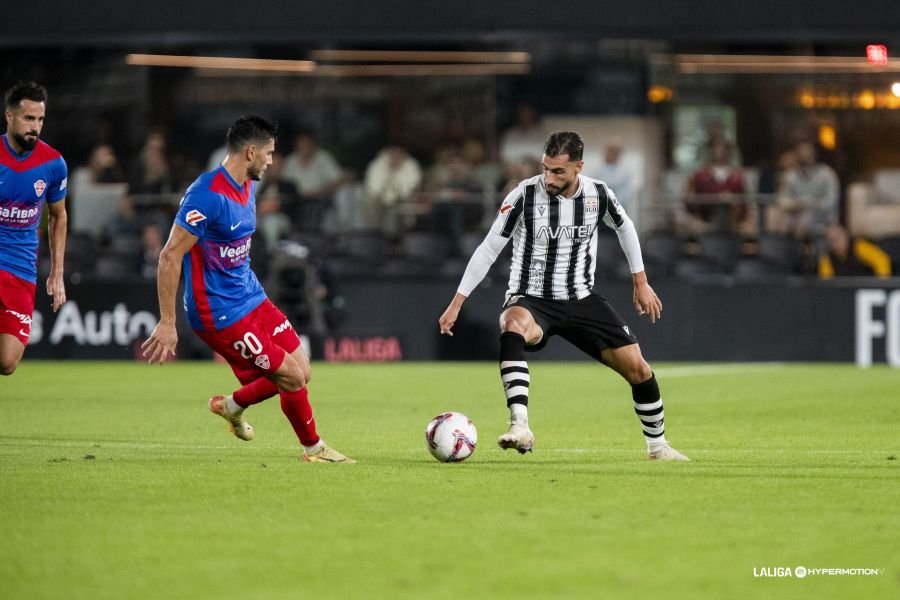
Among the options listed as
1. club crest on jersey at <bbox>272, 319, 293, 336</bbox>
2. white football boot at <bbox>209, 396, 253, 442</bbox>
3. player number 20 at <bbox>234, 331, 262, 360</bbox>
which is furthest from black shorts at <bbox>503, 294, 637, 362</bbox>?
white football boot at <bbox>209, 396, 253, 442</bbox>

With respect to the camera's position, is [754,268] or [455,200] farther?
[455,200]

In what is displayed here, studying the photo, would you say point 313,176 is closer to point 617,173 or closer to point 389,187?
point 389,187

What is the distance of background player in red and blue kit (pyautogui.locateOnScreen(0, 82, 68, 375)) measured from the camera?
356 inches

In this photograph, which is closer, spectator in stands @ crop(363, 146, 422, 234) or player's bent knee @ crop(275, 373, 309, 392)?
player's bent knee @ crop(275, 373, 309, 392)

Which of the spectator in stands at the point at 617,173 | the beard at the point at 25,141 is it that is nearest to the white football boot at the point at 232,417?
the beard at the point at 25,141

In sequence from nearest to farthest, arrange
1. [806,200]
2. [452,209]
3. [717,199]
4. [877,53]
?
[806,200]
[717,199]
[452,209]
[877,53]

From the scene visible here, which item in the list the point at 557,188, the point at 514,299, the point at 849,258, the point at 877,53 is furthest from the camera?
the point at 877,53

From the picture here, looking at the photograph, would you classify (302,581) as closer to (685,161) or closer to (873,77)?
(685,161)

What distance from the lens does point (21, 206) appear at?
9.23 meters

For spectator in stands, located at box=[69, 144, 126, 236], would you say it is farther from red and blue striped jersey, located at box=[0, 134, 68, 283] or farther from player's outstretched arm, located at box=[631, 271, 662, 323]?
player's outstretched arm, located at box=[631, 271, 662, 323]

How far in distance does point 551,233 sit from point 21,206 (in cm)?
320

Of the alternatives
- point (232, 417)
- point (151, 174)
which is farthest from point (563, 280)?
point (151, 174)

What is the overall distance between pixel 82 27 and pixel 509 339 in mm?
13349

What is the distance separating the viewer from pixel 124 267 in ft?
65.4
